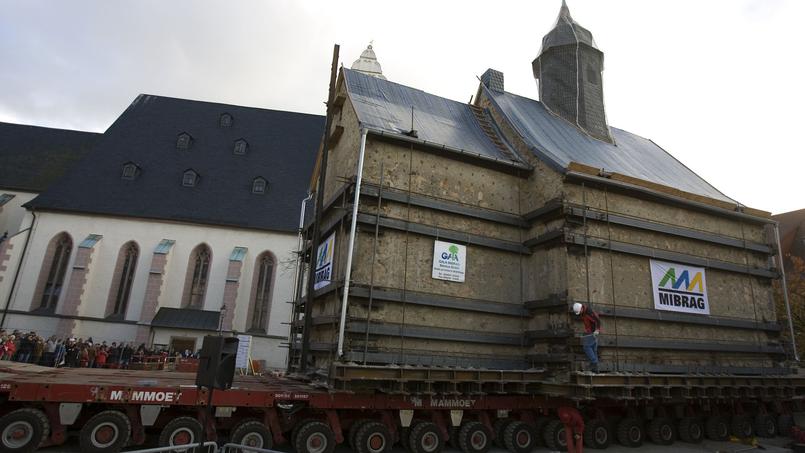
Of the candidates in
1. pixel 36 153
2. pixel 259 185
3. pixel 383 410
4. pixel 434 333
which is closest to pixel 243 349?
pixel 434 333

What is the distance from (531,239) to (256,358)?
20.9 meters

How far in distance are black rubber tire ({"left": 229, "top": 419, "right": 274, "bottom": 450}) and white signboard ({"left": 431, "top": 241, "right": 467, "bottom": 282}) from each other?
5020mm

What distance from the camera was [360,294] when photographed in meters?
10.3

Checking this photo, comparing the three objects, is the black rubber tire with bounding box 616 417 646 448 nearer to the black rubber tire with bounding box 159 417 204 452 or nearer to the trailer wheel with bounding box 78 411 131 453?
the black rubber tire with bounding box 159 417 204 452

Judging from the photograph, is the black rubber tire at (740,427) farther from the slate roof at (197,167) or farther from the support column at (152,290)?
the support column at (152,290)

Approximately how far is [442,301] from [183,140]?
101 feet

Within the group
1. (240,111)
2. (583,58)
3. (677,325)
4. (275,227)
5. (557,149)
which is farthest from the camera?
(240,111)

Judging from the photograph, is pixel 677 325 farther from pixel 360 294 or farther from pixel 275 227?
pixel 275 227

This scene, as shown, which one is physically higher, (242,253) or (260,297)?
(242,253)

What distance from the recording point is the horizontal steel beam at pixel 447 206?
36.6 ft

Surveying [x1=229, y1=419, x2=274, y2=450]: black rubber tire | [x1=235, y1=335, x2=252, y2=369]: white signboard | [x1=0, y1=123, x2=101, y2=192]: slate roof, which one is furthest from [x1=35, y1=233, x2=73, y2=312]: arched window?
[x1=229, y1=419, x2=274, y2=450]: black rubber tire

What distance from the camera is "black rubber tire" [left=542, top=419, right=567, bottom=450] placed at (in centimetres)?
1081

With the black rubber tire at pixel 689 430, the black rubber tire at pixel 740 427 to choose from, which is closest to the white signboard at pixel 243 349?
the black rubber tire at pixel 689 430

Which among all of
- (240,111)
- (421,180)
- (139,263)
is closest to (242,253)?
(139,263)
